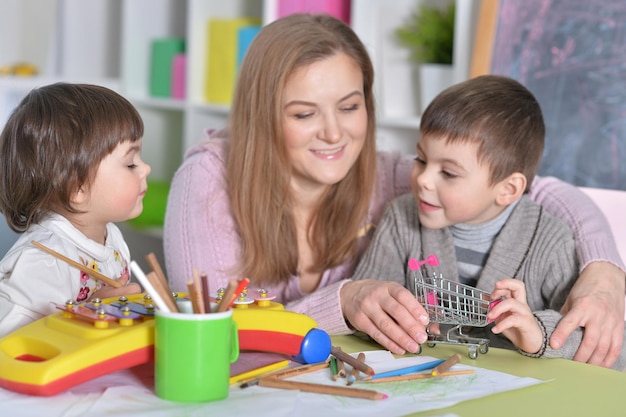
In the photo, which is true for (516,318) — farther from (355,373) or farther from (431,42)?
(431,42)

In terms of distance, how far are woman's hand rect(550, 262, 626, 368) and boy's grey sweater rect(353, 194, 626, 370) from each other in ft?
0.30

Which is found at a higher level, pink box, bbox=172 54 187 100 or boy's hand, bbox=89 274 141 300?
pink box, bbox=172 54 187 100

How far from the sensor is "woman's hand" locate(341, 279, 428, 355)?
137 cm

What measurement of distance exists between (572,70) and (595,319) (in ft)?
3.76

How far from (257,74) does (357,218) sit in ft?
1.28

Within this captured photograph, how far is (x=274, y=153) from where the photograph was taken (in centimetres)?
188

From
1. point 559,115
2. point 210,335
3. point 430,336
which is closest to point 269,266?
point 430,336

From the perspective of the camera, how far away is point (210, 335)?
104 cm

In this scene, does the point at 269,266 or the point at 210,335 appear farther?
the point at 269,266

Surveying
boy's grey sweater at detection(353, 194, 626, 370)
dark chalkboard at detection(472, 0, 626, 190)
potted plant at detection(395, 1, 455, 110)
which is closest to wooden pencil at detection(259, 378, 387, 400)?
boy's grey sweater at detection(353, 194, 626, 370)

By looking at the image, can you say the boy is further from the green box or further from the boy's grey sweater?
the green box

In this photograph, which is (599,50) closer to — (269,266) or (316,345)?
(269,266)

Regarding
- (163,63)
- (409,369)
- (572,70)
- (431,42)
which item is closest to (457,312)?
(409,369)

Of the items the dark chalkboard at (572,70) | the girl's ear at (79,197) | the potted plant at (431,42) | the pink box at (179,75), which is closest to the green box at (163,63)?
the pink box at (179,75)
